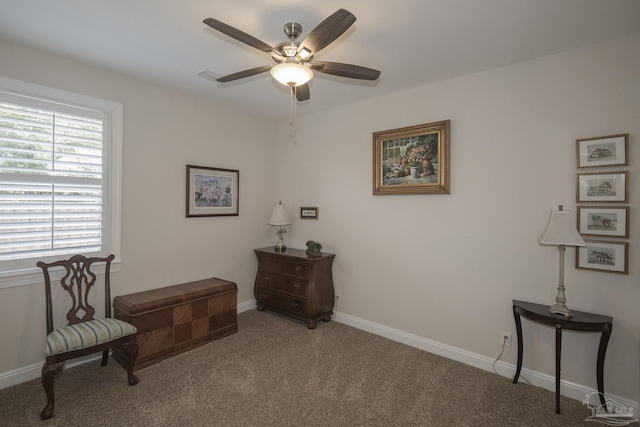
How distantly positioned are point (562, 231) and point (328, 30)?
209cm

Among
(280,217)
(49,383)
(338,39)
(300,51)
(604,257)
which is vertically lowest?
(49,383)

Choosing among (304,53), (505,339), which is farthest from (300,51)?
(505,339)

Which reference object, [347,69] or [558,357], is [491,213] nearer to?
[558,357]

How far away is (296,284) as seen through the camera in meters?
3.72

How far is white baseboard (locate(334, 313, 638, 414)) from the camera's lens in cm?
235

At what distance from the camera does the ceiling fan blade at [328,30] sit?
1533 millimetres

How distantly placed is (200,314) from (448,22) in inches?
129

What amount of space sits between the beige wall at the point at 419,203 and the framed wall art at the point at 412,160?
98 mm

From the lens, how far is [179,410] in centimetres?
218

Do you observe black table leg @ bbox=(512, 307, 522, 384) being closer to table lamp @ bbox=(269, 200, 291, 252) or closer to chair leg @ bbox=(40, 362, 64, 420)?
table lamp @ bbox=(269, 200, 291, 252)

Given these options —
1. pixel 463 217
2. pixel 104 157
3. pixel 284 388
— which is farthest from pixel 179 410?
pixel 463 217

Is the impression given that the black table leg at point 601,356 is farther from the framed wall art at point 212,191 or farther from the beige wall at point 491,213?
the framed wall art at point 212,191

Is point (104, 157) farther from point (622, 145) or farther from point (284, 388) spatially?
point (622, 145)

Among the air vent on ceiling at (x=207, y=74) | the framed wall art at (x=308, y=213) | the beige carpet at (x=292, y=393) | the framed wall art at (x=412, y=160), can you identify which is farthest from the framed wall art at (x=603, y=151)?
the air vent on ceiling at (x=207, y=74)
